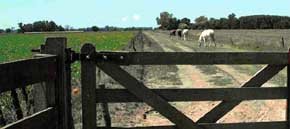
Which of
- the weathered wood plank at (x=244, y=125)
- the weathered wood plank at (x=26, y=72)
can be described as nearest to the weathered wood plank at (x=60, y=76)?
the weathered wood plank at (x=26, y=72)

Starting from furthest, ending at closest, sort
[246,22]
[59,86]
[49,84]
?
[246,22] < [59,86] < [49,84]

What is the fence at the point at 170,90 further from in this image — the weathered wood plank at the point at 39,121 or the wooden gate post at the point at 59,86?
the weathered wood plank at the point at 39,121

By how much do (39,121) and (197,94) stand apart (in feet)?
6.46

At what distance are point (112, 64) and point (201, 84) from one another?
11092 millimetres

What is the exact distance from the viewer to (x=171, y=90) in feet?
20.9

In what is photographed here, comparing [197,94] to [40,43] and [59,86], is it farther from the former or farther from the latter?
[40,43]

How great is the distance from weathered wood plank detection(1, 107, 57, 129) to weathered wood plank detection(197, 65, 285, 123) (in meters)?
1.78

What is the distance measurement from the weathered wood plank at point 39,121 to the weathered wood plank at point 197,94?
751 mm

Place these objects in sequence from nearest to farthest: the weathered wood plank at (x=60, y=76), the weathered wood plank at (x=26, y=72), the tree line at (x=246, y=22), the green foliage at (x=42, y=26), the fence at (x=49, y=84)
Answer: the weathered wood plank at (x=26, y=72) < the fence at (x=49, y=84) < the weathered wood plank at (x=60, y=76) < the tree line at (x=246, y=22) < the green foliage at (x=42, y=26)

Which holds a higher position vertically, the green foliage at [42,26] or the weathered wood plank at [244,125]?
the weathered wood plank at [244,125]

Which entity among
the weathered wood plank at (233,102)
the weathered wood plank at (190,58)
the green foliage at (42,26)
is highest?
the weathered wood plank at (190,58)

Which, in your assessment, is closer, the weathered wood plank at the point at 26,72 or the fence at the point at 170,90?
the weathered wood plank at the point at 26,72

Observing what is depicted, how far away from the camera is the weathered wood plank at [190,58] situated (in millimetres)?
6273

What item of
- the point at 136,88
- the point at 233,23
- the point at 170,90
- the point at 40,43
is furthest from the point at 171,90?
the point at 233,23
